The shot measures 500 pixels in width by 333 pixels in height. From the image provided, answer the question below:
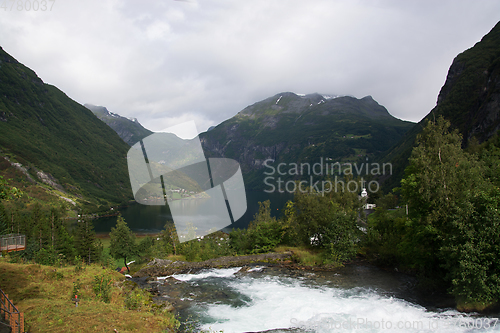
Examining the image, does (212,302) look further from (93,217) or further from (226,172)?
(93,217)

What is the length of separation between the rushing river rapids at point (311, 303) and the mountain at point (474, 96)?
5880 cm

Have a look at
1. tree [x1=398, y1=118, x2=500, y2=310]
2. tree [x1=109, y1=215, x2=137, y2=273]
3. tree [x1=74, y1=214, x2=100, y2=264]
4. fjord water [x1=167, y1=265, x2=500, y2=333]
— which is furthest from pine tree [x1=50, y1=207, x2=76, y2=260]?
tree [x1=398, y1=118, x2=500, y2=310]

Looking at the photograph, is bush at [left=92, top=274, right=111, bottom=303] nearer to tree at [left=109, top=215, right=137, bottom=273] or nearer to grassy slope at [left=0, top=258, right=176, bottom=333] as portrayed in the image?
grassy slope at [left=0, top=258, right=176, bottom=333]

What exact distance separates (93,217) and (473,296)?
450 ft

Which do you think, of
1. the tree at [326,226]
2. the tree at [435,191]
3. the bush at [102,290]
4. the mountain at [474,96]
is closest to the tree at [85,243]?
the bush at [102,290]

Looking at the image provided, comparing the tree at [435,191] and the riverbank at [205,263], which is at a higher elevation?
the tree at [435,191]

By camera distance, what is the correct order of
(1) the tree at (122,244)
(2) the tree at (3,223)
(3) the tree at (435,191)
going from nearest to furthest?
(3) the tree at (435,191) → (1) the tree at (122,244) → (2) the tree at (3,223)

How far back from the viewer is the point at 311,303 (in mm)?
17828

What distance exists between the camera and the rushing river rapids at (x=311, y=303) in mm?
14492

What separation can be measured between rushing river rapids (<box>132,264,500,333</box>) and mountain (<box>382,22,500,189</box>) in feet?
193

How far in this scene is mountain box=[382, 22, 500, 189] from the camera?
6769 cm

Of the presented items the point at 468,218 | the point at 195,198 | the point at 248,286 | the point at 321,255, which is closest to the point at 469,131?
the point at 321,255

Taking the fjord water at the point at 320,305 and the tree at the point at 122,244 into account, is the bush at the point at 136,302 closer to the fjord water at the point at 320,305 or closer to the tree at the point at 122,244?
the fjord water at the point at 320,305

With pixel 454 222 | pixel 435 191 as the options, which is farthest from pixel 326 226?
pixel 454 222
